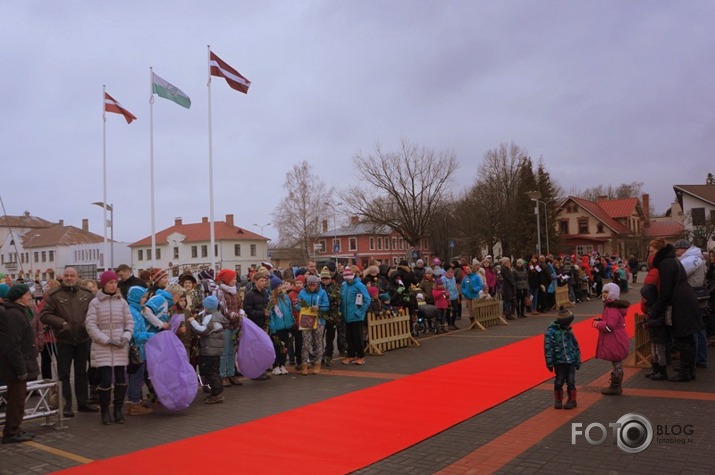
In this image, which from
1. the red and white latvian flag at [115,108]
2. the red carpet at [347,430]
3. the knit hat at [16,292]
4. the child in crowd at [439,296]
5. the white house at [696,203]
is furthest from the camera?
the white house at [696,203]

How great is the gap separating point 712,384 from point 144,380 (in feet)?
26.8

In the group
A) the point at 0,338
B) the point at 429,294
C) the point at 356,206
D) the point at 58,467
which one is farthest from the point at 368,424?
the point at 356,206

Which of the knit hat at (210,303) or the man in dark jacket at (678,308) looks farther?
the knit hat at (210,303)

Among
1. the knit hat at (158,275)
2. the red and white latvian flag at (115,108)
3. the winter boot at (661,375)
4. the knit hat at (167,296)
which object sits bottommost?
the winter boot at (661,375)

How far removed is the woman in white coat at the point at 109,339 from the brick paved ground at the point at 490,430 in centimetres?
40

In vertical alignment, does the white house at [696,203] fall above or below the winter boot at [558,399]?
above

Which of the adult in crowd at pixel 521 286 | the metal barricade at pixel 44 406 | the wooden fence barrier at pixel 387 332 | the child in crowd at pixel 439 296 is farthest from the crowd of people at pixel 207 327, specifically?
the adult in crowd at pixel 521 286

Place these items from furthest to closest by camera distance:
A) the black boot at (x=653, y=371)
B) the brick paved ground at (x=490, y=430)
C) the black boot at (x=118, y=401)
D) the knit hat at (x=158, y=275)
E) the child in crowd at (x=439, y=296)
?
the child in crowd at (x=439, y=296), the knit hat at (x=158, y=275), the black boot at (x=653, y=371), the black boot at (x=118, y=401), the brick paved ground at (x=490, y=430)

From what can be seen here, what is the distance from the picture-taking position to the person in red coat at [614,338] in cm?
797

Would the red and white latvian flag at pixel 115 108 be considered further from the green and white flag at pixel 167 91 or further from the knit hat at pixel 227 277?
the knit hat at pixel 227 277

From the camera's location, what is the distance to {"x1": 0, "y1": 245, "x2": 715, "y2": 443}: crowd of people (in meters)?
7.48

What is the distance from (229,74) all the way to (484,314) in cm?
1472

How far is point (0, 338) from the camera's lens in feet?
22.1

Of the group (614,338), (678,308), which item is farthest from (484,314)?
(614,338)
